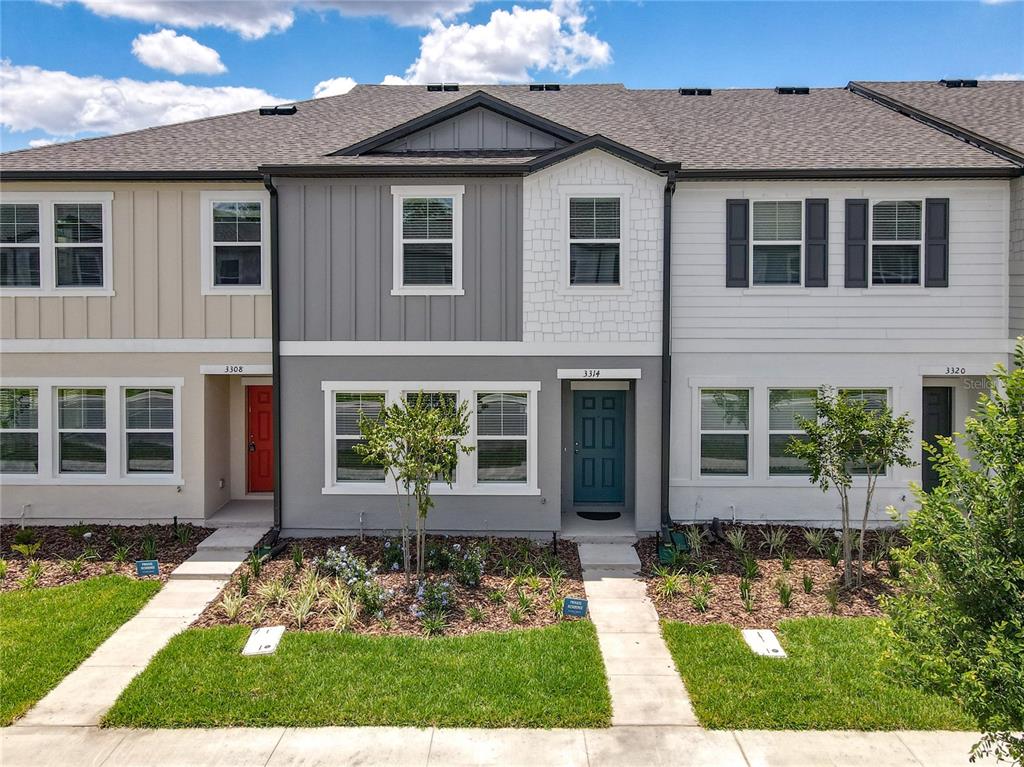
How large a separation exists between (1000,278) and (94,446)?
591 inches

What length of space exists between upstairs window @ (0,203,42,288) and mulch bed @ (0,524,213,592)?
4037mm

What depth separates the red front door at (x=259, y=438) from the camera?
13.6 meters

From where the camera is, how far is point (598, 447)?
1300cm

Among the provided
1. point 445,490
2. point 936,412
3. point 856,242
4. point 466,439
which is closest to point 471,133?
point 466,439

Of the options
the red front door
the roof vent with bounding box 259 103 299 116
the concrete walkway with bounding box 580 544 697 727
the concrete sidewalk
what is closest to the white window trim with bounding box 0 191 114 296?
the red front door

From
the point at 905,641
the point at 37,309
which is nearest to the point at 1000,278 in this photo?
the point at 905,641

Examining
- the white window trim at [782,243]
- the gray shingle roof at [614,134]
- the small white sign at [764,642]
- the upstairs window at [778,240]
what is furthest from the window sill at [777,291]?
the small white sign at [764,642]

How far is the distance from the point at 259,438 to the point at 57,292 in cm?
402

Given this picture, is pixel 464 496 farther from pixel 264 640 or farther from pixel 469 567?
pixel 264 640

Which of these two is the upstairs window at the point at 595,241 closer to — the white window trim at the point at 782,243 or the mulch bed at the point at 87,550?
the white window trim at the point at 782,243

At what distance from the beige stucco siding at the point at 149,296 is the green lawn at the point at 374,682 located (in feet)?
18.2

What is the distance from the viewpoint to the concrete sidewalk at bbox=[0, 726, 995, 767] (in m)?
6.23

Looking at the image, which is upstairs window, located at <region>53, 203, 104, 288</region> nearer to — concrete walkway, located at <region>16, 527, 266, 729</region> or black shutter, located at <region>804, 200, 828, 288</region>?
concrete walkway, located at <region>16, 527, 266, 729</region>

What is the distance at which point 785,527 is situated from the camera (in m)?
12.3
